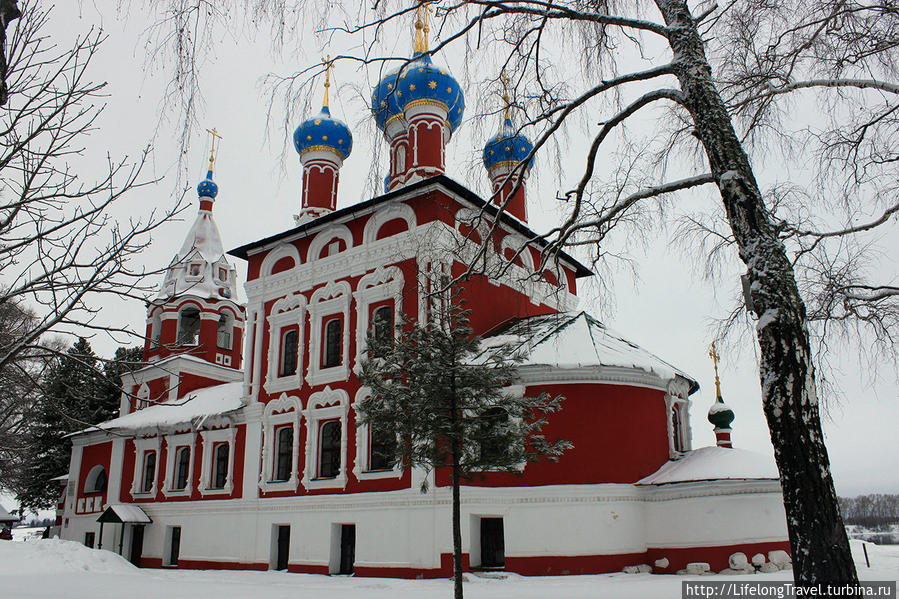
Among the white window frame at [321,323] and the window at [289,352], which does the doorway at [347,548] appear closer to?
the white window frame at [321,323]

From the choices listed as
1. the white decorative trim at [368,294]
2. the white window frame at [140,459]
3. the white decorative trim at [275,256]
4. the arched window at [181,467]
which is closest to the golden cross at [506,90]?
the white decorative trim at [368,294]

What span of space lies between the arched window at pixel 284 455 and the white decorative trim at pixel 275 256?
4.44 meters

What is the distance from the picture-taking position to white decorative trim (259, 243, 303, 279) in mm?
19281

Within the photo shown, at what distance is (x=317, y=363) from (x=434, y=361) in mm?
8503

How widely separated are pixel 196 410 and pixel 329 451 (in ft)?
21.6

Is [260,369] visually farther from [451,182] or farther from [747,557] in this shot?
[747,557]

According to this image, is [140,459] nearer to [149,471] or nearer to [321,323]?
[149,471]

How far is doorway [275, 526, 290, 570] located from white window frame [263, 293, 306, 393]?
141 inches

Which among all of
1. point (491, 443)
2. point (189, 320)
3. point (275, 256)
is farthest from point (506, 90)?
point (189, 320)

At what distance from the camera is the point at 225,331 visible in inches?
1056

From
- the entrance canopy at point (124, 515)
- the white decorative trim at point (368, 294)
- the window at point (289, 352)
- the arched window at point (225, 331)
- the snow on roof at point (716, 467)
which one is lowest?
the entrance canopy at point (124, 515)

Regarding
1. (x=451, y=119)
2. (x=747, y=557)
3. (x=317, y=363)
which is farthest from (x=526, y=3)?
(x=451, y=119)

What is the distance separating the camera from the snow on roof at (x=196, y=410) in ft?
66.3

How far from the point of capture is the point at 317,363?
695 inches
